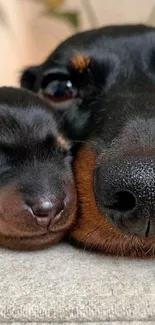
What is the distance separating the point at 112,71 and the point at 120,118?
0.99 feet

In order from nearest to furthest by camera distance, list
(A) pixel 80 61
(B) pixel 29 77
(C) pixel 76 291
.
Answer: (C) pixel 76 291
(A) pixel 80 61
(B) pixel 29 77

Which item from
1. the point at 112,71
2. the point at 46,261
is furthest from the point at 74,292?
the point at 112,71

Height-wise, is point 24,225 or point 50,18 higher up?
point 24,225

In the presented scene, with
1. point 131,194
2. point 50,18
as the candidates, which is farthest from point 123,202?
point 50,18

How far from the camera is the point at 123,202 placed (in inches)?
31.1

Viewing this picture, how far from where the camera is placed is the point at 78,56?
4.13 ft

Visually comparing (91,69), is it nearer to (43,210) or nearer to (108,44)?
(108,44)

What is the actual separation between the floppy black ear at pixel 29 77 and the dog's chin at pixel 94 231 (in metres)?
0.61

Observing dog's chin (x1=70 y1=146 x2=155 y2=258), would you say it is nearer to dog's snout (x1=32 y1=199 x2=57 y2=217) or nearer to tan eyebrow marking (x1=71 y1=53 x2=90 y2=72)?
dog's snout (x1=32 y1=199 x2=57 y2=217)

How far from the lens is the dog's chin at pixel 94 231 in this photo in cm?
82

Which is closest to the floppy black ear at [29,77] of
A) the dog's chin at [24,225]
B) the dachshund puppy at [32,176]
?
the dachshund puppy at [32,176]

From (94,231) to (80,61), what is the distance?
51cm

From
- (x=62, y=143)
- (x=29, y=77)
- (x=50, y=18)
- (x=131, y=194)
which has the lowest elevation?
(x=50, y=18)

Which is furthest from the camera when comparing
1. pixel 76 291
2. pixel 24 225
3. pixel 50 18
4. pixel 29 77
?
pixel 50 18
